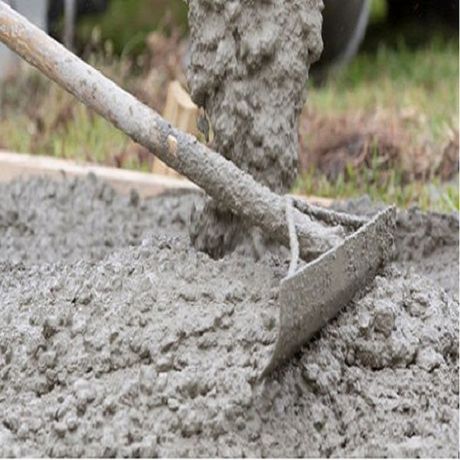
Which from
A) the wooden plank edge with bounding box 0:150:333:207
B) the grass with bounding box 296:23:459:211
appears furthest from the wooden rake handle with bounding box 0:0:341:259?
the grass with bounding box 296:23:459:211

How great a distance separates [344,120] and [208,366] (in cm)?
274

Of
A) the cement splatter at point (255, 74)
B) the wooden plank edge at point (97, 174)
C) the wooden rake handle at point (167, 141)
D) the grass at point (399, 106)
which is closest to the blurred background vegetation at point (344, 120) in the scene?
the grass at point (399, 106)

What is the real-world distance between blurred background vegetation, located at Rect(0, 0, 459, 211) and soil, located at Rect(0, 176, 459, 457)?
1.54m

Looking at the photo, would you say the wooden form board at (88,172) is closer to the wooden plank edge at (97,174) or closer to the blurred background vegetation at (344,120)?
the wooden plank edge at (97,174)

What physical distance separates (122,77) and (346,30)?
1.52 meters

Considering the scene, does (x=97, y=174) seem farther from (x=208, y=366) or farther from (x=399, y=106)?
(x=399, y=106)

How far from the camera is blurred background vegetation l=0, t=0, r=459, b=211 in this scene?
4.22 metres

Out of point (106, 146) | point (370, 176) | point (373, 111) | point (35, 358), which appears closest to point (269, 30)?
point (35, 358)

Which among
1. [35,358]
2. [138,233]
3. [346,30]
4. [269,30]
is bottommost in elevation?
[346,30]

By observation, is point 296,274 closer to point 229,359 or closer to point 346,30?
point 229,359

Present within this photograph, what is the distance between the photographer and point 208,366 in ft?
7.00

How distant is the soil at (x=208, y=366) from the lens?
2061mm

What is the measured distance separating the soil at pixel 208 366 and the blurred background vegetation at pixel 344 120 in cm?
154

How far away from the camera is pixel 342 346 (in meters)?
2.24
